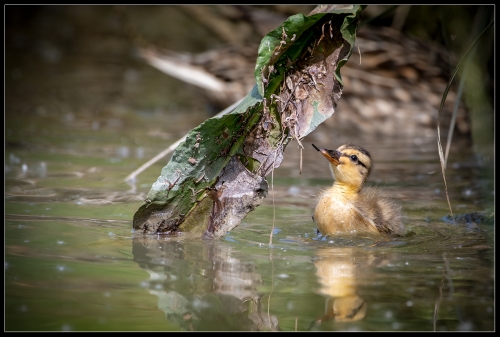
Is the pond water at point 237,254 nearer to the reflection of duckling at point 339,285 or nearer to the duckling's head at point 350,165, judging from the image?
the reflection of duckling at point 339,285

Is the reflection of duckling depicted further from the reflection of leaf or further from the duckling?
the duckling

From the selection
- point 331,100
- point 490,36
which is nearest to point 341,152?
point 331,100

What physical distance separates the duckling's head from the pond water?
1.15 feet

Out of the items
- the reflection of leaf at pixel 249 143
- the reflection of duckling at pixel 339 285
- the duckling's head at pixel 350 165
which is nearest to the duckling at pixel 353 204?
the duckling's head at pixel 350 165

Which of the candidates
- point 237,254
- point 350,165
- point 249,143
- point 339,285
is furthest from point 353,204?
point 339,285

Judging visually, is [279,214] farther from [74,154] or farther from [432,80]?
[432,80]

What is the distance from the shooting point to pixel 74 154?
681 cm

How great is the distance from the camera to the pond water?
3.00 m

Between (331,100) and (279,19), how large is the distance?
173 inches

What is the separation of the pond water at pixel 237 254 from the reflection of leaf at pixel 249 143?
161 millimetres

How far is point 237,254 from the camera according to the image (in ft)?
12.7

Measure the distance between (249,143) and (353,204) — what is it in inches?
45.1

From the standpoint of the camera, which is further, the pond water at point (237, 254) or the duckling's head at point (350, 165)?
the duckling's head at point (350, 165)

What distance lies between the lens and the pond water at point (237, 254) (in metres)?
3.00
